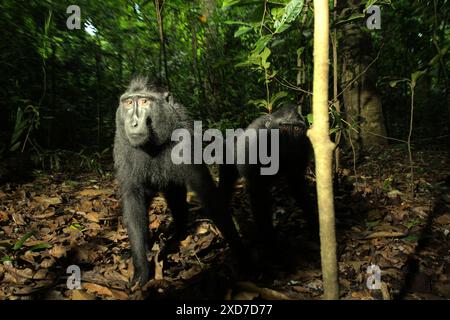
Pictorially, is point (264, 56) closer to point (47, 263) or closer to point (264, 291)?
point (264, 291)

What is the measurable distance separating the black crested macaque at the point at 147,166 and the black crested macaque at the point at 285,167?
0.76 metres

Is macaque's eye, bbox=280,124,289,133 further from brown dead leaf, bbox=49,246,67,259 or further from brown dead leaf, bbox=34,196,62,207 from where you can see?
brown dead leaf, bbox=34,196,62,207

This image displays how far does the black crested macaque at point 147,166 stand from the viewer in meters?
3.52

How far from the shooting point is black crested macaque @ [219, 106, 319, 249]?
14.2 feet

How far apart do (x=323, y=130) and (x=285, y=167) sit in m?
2.94

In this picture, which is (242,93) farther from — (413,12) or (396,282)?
(396,282)

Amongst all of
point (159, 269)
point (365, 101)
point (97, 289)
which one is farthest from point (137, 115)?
point (365, 101)

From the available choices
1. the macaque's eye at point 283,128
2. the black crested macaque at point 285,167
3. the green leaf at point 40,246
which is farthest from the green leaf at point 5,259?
the macaque's eye at point 283,128

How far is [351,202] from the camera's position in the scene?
4867 millimetres

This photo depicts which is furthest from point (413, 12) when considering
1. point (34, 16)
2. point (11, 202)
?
point (34, 16)

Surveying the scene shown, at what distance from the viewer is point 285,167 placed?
15.0 ft

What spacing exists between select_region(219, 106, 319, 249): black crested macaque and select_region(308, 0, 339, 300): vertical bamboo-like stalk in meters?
2.41

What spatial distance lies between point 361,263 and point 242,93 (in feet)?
20.5

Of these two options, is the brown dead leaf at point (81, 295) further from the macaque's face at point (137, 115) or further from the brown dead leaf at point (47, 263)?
the macaque's face at point (137, 115)
